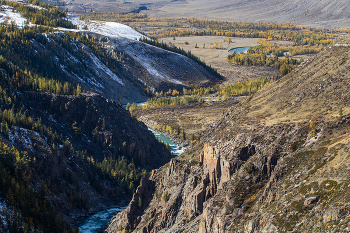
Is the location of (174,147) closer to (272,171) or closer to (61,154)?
(61,154)

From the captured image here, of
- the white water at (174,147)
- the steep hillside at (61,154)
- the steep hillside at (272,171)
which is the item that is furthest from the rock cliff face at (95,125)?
the steep hillside at (272,171)

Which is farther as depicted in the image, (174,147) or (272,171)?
(174,147)

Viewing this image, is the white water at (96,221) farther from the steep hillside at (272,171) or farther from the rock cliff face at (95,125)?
the rock cliff face at (95,125)

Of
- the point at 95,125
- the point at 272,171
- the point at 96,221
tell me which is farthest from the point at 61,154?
the point at 272,171

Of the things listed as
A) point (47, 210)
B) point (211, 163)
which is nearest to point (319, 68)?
point (211, 163)

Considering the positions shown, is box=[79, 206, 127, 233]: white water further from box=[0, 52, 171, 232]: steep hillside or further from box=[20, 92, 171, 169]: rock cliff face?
box=[20, 92, 171, 169]: rock cliff face

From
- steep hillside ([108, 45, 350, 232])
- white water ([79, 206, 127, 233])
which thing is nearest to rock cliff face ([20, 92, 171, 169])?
white water ([79, 206, 127, 233])

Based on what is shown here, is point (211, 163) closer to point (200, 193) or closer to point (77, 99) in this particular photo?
point (200, 193)

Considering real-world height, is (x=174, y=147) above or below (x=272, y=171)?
below
